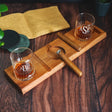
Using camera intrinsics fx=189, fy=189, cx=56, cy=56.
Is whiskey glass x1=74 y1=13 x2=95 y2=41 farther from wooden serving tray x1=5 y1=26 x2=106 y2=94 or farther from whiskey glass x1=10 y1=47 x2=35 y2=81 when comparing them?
whiskey glass x1=10 y1=47 x2=35 y2=81

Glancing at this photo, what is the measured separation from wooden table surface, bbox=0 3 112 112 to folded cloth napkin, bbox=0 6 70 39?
10 cm

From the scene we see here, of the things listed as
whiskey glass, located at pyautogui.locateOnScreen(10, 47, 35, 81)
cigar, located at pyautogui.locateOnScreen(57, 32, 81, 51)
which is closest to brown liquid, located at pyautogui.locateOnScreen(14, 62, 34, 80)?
whiskey glass, located at pyautogui.locateOnScreen(10, 47, 35, 81)

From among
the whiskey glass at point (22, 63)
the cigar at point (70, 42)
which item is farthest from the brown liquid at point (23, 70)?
the cigar at point (70, 42)

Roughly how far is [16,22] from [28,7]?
0.18m

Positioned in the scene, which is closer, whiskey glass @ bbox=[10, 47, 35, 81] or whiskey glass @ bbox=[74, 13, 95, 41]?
whiskey glass @ bbox=[10, 47, 35, 81]

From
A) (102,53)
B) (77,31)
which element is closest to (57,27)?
(77,31)

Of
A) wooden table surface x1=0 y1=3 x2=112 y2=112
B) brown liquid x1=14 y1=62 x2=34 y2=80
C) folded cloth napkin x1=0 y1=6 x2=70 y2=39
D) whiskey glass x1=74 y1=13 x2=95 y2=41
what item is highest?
whiskey glass x1=74 y1=13 x2=95 y2=41

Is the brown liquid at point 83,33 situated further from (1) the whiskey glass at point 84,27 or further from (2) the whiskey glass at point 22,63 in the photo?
(2) the whiskey glass at point 22,63

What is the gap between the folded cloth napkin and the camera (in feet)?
3.14

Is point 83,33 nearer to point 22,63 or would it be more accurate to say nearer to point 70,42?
point 70,42

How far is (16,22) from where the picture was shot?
1.01m

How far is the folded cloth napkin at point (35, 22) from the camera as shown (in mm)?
956

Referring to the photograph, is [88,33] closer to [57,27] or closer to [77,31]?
[77,31]

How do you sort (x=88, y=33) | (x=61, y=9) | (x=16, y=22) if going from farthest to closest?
(x=61, y=9) → (x=16, y=22) → (x=88, y=33)
